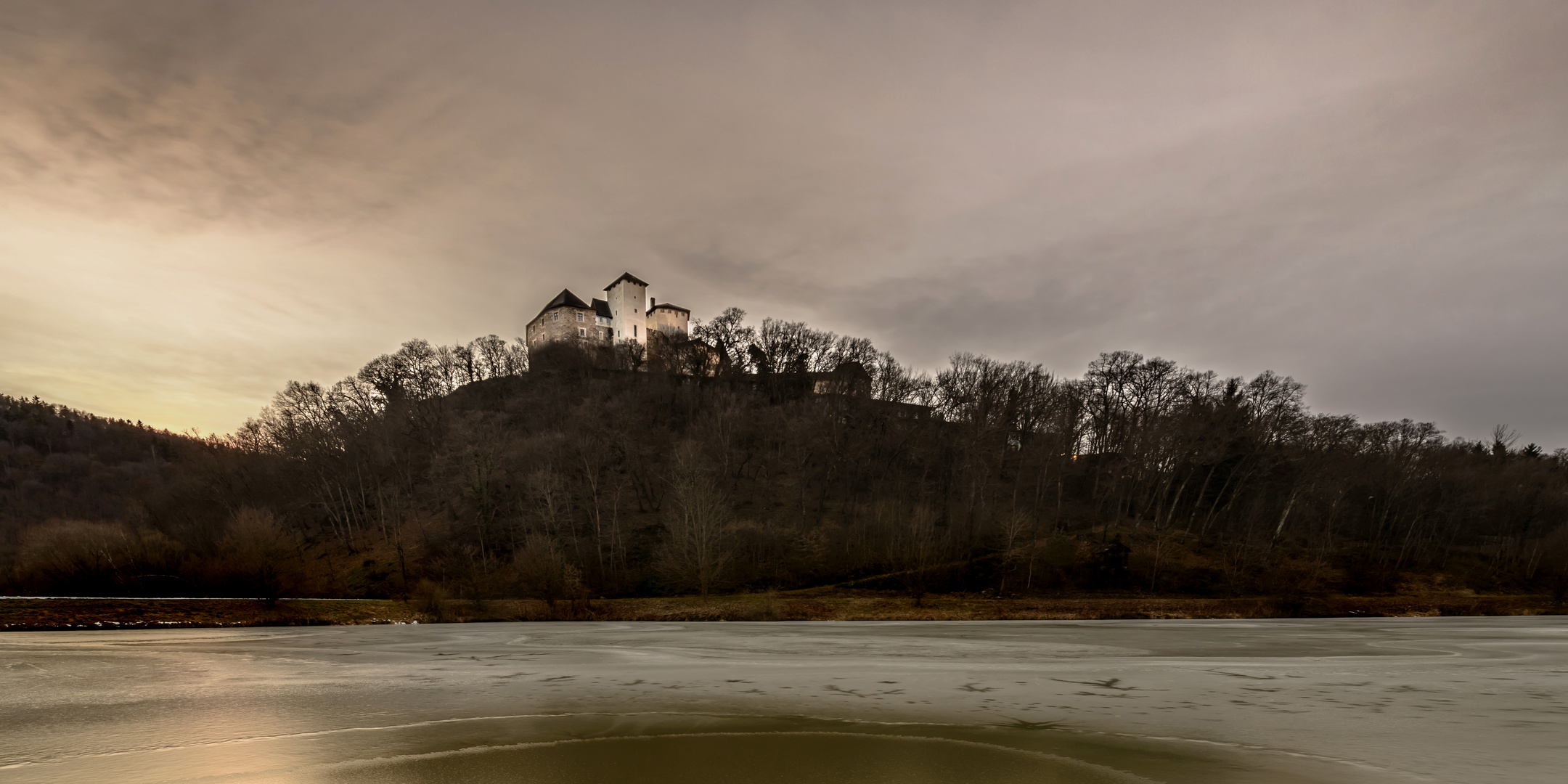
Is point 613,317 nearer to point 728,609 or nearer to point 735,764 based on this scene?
point 728,609

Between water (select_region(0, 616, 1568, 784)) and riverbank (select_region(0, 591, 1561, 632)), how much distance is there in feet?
30.2

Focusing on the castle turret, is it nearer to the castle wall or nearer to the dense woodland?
the castle wall

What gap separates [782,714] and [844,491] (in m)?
54.0

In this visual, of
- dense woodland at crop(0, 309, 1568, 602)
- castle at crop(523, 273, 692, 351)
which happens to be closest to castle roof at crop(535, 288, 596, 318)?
castle at crop(523, 273, 692, 351)

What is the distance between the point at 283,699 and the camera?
1127 centimetres

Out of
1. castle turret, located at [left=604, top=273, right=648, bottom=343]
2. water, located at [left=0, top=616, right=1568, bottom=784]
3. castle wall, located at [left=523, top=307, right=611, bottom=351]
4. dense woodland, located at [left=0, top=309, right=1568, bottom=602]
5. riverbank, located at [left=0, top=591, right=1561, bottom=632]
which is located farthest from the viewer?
castle turret, located at [left=604, top=273, right=648, bottom=343]

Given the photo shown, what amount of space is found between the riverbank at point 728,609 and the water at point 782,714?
9.21 metres

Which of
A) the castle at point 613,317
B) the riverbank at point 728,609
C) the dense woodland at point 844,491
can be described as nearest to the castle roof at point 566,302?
the castle at point 613,317

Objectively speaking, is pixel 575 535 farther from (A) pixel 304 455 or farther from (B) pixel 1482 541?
(B) pixel 1482 541

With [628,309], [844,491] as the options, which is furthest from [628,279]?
[844,491]

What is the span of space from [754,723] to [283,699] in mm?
7974

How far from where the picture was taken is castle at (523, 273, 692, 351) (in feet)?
373

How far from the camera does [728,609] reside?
124ft

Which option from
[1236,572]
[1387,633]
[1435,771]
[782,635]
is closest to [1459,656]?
[1387,633]
